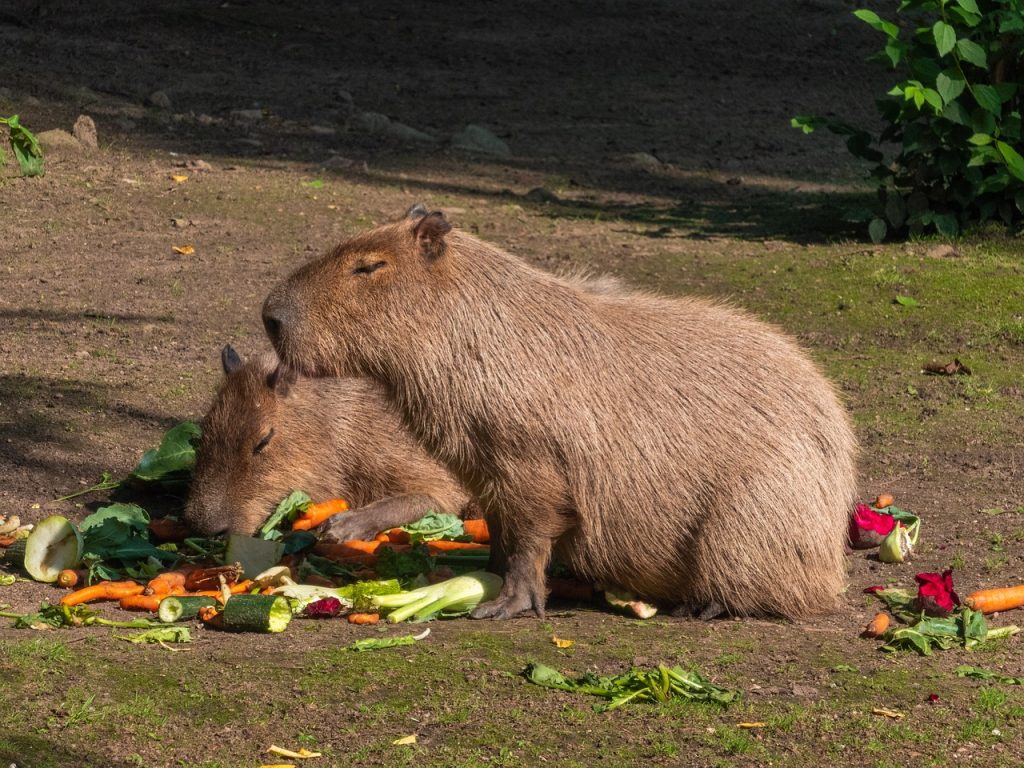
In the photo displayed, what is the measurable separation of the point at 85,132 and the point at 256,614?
6830mm

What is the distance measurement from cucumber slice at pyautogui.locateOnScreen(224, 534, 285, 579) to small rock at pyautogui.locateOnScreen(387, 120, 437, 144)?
7.02 metres

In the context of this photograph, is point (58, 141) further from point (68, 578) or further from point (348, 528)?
point (68, 578)

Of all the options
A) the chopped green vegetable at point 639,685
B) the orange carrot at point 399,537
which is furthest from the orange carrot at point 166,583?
the chopped green vegetable at point 639,685

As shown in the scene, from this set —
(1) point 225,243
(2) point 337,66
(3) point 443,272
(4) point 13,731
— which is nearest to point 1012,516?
(3) point 443,272

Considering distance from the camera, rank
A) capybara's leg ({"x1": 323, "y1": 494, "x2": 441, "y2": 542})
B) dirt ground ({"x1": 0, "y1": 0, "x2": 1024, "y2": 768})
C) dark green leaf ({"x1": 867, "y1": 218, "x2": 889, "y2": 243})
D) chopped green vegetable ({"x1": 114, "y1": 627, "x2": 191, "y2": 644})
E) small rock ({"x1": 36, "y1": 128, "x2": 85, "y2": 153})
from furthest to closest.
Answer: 1. small rock ({"x1": 36, "y1": 128, "x2": 85, "y2": 153})
2. dark green leaf ({"x1": 867, "y1": 218, "x2": 889, "y2": 243})
3. capybara's leg ({"x1": 323, "y1": 494, "x2": 441, "y2": 542})
4. chopped green vegetable ({"x1": 114, "y1": 627, "x2": 191, "y2": 644})
5. dirt ground ({"x1": 0, "y1": 0, "x2": 1024, "y2": 768})

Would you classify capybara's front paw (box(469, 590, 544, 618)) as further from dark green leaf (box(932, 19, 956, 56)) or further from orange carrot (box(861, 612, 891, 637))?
dark green leaf (box(932, 19, 956, 56))

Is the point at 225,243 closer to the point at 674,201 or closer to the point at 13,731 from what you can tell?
the point at 674,201

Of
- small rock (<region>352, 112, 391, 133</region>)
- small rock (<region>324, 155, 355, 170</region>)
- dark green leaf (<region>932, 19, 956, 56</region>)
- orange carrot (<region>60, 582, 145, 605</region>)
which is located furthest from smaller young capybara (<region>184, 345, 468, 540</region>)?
small rock (<region>352, 112, 391, 133</region>)

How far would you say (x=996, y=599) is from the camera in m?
4.15

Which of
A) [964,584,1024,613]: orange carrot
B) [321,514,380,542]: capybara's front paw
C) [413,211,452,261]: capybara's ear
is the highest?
[413,211,452,261]: capybara's ear

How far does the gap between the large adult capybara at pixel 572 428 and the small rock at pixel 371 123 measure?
761 centimetres

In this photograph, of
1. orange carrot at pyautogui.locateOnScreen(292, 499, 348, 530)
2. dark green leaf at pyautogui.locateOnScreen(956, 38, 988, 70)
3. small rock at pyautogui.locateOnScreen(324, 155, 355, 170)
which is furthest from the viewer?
small rock at pyautogui.locateOnScreen(324, 155, 355, 170)

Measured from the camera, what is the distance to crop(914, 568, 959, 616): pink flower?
4023 millimetres

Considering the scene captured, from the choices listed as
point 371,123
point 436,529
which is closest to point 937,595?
point 436,529
